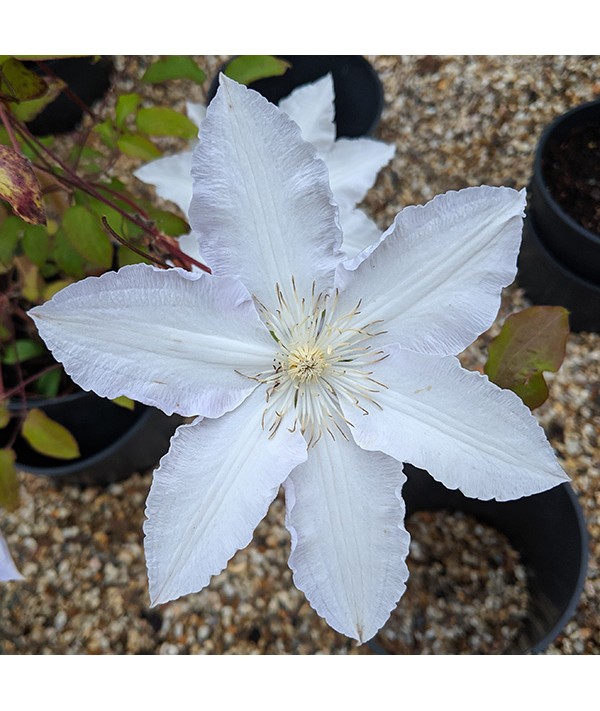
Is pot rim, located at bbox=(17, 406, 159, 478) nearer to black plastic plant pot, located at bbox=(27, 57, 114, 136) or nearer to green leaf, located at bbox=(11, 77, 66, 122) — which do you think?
green leaf, located at bbox=(11, 77, 66, 122)

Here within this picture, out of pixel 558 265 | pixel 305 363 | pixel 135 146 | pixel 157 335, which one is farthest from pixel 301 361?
pixel 558 265

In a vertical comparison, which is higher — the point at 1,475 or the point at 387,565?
the point at 387,565

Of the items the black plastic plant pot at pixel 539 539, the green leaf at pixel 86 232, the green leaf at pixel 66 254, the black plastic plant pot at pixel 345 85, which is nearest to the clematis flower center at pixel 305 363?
the green leaf at pixel 86 232

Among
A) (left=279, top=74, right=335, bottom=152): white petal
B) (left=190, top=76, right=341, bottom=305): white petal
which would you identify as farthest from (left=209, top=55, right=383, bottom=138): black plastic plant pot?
(left=190, top=76, right=341, bottom=305): white petal

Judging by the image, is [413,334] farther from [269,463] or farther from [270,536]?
[270,536]

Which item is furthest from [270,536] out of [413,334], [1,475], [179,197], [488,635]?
[413,334]

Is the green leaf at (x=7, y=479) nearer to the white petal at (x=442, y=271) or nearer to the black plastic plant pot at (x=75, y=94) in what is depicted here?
the white petal at (x=442, y=271)
